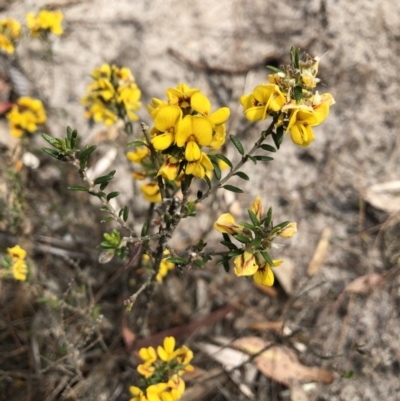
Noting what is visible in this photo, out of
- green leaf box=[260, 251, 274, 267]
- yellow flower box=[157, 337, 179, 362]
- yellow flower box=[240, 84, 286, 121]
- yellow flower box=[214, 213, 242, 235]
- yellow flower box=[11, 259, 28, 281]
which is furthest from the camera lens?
yellow flower box=[11, 259, 28, 281]

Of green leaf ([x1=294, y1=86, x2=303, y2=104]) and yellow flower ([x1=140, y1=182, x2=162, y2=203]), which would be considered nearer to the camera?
green leaf ([x1=294, y1=86, x2=303, y2=104])

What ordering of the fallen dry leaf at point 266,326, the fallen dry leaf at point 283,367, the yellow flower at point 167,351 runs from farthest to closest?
the fallen dry leaf at point 266,326 < the fallen dry leaf at point 283,367 < the yellow flower at point 167,351

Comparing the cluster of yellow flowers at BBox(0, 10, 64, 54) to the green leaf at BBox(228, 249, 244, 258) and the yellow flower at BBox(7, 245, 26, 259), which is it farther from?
the green leaf at BBox(228, 249, 244, 258)

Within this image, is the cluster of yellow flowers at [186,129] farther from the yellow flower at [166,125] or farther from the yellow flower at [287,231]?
the yellow flower at [287,231]

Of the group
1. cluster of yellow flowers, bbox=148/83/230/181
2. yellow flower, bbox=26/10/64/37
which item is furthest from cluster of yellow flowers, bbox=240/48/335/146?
yellow flower, bbox=26/10/64/37

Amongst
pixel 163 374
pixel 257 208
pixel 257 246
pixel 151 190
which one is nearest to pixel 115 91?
pixel 151 190

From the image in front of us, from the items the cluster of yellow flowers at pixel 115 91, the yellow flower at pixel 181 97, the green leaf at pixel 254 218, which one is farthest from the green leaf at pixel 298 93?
the cluster of yellow flowers at pixel 115 91

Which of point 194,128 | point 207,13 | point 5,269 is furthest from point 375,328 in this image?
point 207,13

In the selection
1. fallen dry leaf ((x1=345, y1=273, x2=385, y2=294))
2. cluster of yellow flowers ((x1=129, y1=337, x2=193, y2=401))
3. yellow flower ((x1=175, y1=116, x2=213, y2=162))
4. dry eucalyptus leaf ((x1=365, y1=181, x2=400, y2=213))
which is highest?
yellow flower ((x1=175, y1=116, x2=213, y2=162))
